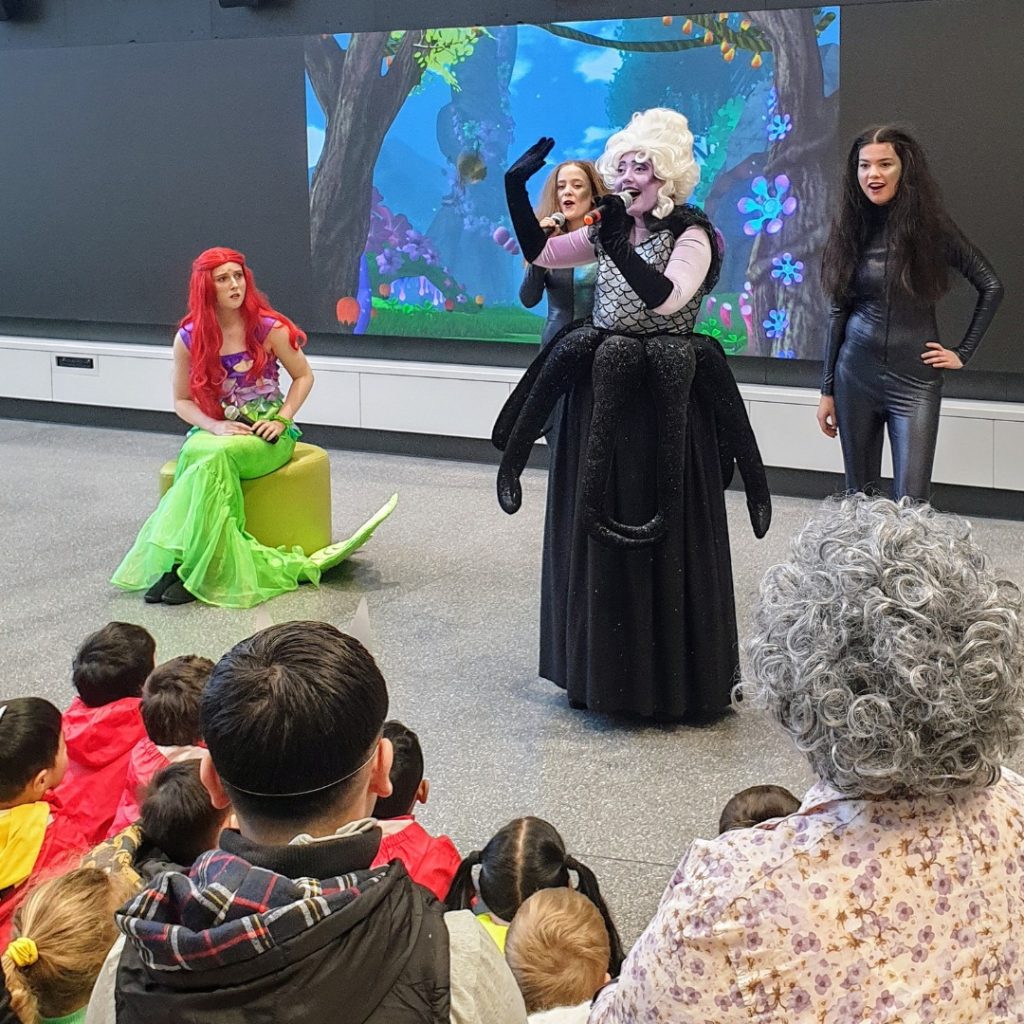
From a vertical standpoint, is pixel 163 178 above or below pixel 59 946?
above

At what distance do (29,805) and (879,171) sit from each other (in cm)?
308

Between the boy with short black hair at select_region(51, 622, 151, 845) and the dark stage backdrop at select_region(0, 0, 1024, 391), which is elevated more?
the dark stage backdrop at select_region(0, 0, 1024, 391)

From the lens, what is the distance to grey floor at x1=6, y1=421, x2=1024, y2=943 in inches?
127

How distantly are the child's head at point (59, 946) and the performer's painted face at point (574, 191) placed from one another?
2.84m

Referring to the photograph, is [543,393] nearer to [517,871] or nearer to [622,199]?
[622,199]

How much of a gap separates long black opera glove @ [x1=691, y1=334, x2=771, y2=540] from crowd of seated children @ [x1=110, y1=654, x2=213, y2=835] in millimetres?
1472

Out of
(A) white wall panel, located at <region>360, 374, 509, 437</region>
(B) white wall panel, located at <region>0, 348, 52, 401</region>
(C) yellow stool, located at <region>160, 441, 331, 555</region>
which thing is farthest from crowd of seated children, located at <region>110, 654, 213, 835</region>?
(B) white wall panel, located at <region>0, 348, 52, 401</region>

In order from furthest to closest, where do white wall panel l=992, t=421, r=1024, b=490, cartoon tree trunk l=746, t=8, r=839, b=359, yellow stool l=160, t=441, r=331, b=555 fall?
cartoon tree trunk l=746, t=8, r=839, b=359, white wall panel l=992, t=421, r=1024, b=490, yellow stool l=160, t=441, r=331, b=555

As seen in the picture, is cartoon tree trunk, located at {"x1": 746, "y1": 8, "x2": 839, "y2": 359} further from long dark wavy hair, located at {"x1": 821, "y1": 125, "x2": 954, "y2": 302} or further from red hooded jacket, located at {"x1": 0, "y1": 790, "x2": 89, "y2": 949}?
red hooded jacket, located at {"x1": 0, "y1": 790, "x2": 89, "y2": 949}

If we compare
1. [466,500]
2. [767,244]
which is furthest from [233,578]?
[767,244]

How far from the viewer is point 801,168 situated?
19.8 ft

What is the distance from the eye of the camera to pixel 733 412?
11.7 ft

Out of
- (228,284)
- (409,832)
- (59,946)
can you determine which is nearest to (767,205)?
(228,284)

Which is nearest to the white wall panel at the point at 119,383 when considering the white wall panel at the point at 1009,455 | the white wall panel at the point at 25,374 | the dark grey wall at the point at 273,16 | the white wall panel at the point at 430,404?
the white wall panel at the point at 25,374
